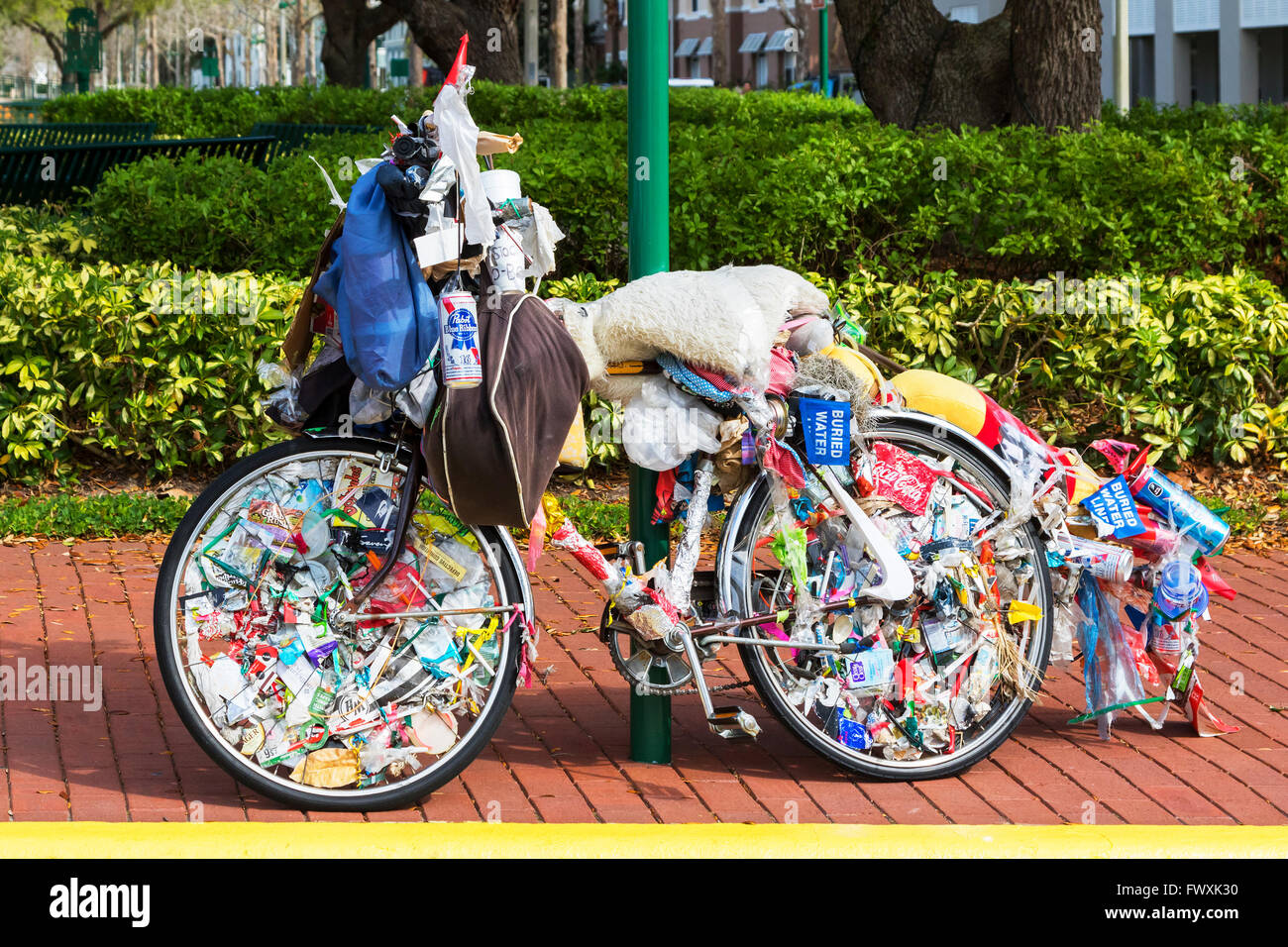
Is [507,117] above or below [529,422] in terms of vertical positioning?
above

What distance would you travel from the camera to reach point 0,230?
29.2 feet

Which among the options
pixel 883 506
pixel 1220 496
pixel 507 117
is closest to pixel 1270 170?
pixel 1220 496

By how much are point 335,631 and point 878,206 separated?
4520 millimetres

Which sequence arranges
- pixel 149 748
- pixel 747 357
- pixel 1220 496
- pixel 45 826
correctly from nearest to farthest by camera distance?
pixel 45 826 < pixel 747 357 < pixel 149 748 < pixel 1220 496

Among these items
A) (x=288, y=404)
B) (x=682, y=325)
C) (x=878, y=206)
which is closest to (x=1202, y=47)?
(x=878, y=206)

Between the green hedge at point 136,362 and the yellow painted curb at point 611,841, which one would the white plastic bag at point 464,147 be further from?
the green hedge at point 136,362

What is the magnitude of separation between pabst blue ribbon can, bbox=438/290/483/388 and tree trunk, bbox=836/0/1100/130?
23.5 feet

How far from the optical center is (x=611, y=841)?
3.48 meters

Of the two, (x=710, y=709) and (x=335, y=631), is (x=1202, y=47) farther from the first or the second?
(x=335, y=631)

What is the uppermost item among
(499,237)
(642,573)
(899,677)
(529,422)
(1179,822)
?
(499,237)

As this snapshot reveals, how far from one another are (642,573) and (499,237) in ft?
3.02

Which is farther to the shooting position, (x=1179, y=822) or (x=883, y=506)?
(x=883, y=506)

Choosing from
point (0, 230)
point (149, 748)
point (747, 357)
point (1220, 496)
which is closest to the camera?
point (747, 357)

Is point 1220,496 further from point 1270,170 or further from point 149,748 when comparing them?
point 149,748
